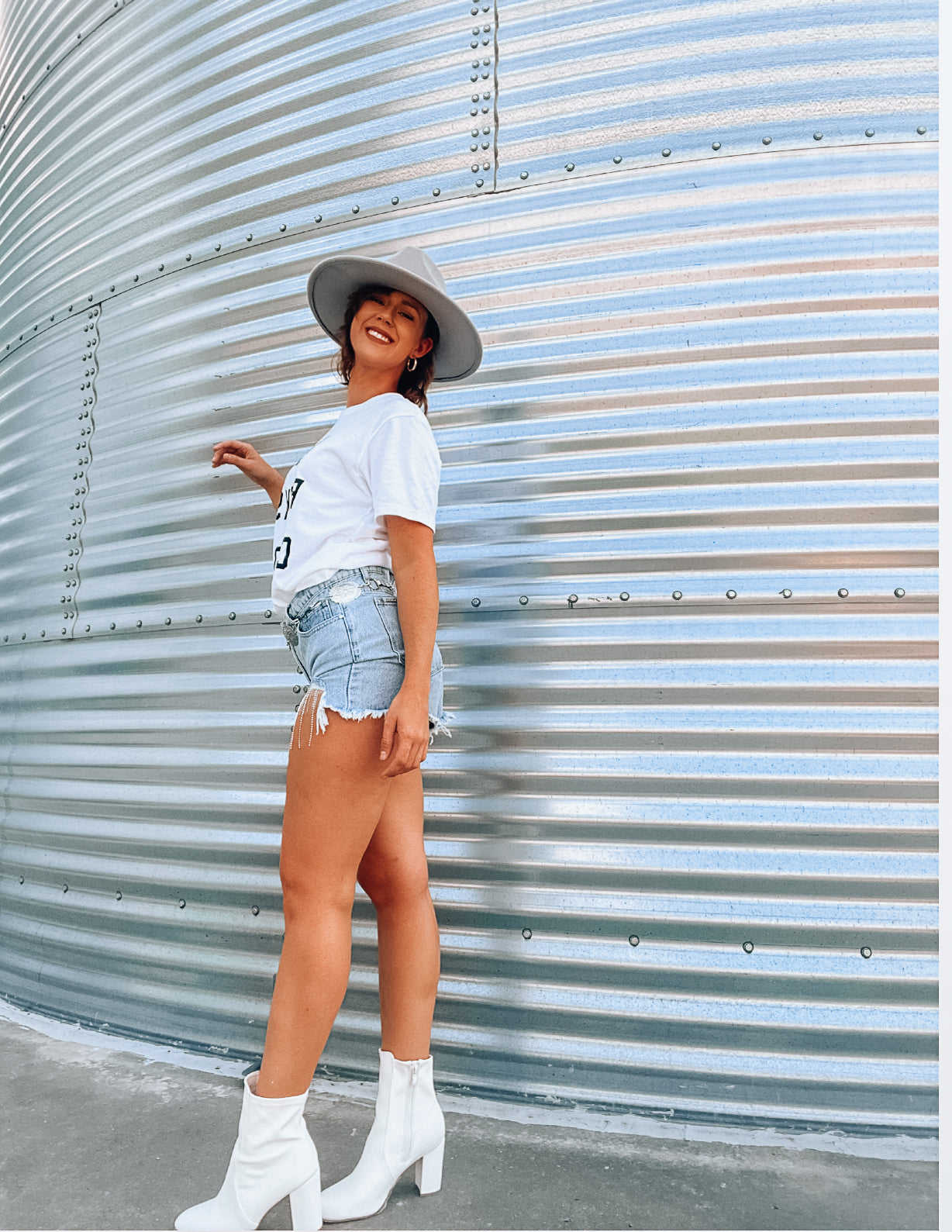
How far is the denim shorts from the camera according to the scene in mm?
1680

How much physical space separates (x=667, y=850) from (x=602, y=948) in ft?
0.89

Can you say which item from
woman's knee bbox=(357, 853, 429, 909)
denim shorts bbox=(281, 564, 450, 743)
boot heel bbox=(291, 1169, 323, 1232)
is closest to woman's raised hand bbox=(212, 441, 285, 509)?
denim shorts bbox=(281, 564, 450, 743)

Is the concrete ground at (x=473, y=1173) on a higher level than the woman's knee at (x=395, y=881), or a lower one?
lower

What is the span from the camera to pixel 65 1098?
7.46ft

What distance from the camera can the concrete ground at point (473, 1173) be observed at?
171 cm

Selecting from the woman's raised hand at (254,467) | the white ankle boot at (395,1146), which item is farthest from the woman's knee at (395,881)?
the woman's raised hand at (254,467)

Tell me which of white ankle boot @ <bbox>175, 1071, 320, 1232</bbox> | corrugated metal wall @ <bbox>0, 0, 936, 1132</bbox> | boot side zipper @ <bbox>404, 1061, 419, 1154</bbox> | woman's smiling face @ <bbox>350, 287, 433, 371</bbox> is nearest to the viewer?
white ankle boot @ <bbox>175, 1071, 320, 1232</bbox>

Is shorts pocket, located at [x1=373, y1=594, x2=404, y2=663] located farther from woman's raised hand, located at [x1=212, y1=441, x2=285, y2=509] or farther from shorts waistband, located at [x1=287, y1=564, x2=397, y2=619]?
woman's raised hand, located at [x1=212, y1=441, x2=285, y2=509]

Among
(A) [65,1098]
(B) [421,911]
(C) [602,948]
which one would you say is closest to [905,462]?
(C) [602,948]

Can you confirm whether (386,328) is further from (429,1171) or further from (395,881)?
(429,1171)

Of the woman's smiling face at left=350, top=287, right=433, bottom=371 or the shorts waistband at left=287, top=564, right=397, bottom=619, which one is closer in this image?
the shorts waistband at left=287, top=564, right=397, bottom=619

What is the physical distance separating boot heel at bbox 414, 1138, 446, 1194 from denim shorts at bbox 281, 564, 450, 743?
33.6 inches

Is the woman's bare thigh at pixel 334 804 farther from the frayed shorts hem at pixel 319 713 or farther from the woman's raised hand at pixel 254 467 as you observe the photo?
the woman's raised hand at pixel 254 467

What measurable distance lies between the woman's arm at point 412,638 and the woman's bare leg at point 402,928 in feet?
0.88
